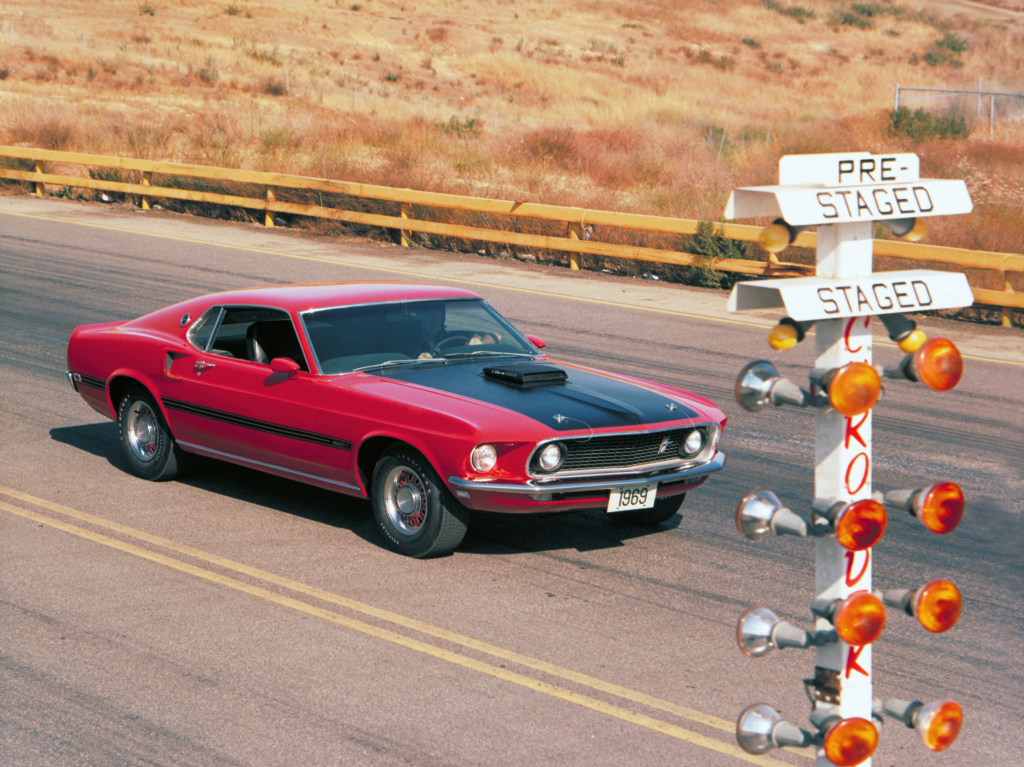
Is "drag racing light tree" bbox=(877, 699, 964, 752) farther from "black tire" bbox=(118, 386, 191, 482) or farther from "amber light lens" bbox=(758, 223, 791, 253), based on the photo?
"black tire" bbox=(118, 386, 191, 482)

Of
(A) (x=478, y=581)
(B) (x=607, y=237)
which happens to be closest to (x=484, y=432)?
(A) (x=478, y=581)

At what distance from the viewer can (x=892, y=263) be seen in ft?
56.8

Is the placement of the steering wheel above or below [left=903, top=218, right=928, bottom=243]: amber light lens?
below

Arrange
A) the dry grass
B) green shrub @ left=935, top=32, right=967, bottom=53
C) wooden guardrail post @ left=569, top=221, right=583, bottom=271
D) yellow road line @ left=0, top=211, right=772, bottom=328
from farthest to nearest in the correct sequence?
green shrub @ left=935, top=32, right=967, bottom=53 → the dry grass → wooden guardrail post @ left=569, top=221, right=583, bottom=271 → yellow road line @ left=0, top=211, right=772, bottom=328

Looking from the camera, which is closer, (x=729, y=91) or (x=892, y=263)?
(x=892, y=263)

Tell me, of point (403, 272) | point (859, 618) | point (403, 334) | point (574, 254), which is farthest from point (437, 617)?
point (574, 254)

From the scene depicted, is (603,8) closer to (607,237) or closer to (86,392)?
(607,237)

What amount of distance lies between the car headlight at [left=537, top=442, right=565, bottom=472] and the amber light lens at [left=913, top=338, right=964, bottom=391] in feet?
13.2

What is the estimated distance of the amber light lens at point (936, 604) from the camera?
264 centimetres

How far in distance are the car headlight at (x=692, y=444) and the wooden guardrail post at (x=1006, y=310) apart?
32.0 feet

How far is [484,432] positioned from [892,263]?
486 inches

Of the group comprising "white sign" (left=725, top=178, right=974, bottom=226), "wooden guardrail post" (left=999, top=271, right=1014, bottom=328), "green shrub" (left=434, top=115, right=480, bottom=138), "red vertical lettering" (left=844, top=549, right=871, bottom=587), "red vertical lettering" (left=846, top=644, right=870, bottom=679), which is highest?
"green shrub" (left=434, top=115, right=480, bottom=138)

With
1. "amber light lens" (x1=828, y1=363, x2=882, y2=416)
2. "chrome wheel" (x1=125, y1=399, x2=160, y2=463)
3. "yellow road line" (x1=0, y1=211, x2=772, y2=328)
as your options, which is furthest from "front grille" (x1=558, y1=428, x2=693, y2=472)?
"yellow road line" (x1=0, y1=211, x2=772, y2=328)

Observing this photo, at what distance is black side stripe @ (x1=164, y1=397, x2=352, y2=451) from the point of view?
716cm
